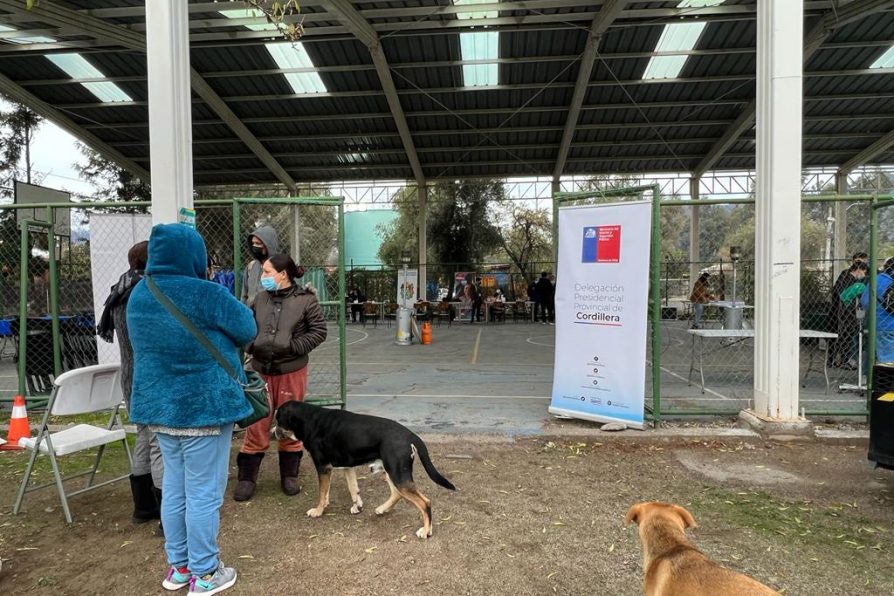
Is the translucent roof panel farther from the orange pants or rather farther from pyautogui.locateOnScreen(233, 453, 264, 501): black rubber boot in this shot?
pyautogui.locateOnScreen(233, 453, 264, 501): black rubber boot

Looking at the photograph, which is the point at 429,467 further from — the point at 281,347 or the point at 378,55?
the point at 378,55

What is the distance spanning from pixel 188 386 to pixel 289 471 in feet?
5.82

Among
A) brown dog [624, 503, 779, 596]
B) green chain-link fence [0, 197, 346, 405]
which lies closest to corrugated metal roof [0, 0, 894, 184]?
green chain-link fence [0, 197, 346, 405]

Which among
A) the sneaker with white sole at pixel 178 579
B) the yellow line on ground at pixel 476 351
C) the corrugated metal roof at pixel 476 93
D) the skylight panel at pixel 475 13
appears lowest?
the yellow line on ground at pixel 476 351

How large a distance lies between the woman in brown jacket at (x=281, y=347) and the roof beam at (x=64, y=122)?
18.7 metres

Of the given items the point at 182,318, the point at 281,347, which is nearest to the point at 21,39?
the point at 281,347

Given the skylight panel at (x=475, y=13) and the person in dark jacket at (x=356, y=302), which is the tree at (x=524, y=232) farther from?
the skylight panel at (x=475, y=13)

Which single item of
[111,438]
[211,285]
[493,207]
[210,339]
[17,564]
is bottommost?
[17,564]

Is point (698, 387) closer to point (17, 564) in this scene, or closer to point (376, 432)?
point (376, 432)

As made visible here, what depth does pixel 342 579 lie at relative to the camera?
2832 millimetres

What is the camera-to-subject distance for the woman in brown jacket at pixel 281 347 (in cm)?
390

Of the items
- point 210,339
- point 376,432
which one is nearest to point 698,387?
point 376,432

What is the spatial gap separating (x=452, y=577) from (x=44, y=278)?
806 centimetres

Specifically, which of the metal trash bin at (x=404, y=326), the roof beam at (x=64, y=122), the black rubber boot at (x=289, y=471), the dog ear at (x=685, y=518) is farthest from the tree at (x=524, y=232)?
the dog ear at (x=685, y=518)
